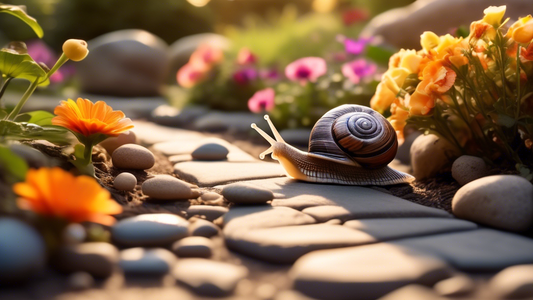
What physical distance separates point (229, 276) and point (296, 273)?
0.67ft

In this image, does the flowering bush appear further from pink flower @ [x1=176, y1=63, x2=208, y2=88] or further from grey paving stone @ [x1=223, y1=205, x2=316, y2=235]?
pink flower @ [x1=176, y1=63, x2=208, y2=88]

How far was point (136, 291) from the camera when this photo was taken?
1420mm

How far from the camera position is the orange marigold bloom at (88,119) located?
2191 mm

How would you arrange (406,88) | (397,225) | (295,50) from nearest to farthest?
(397,225) → (406,88) → (295,50)

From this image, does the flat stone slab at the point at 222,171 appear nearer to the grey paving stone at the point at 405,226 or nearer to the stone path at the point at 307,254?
the stone path at the point at 307,254

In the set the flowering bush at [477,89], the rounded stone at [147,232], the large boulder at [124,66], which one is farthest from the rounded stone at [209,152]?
the large boulder at [124,66]

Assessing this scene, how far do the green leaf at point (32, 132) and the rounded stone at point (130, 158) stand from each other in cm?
38

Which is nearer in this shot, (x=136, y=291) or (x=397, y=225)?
(x=136, y=291)

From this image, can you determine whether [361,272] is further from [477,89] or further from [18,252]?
[477,89]

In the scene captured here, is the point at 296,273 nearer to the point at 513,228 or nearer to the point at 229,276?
the point at 229,276

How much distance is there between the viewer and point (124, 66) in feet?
31.5

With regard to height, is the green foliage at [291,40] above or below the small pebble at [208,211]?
above

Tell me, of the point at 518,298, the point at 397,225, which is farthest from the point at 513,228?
the point at 518,298

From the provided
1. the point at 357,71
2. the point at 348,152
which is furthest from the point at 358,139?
the point at 357,71
